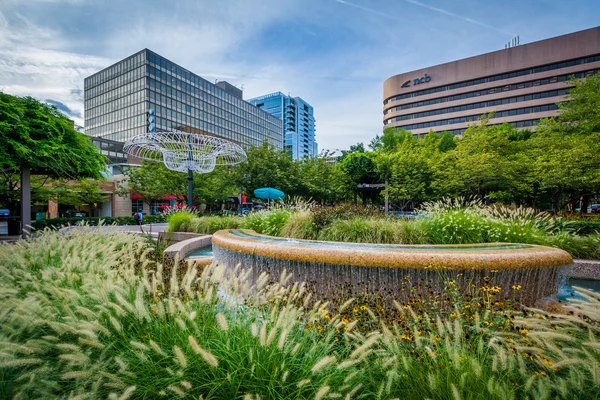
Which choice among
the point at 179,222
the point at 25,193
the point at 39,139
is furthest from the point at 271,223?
the point at 25,193

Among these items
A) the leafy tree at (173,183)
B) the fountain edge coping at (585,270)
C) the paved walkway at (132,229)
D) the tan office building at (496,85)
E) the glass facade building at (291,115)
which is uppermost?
the glass facade building at (291,115)

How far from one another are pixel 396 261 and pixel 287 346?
10.3 feet

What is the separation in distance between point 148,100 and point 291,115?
8778 centimetres

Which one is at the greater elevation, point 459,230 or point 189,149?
point 189,149

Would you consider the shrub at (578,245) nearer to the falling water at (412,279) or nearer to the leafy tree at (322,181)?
the falling water at (412,279)

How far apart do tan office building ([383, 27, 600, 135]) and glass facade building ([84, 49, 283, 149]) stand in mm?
50096

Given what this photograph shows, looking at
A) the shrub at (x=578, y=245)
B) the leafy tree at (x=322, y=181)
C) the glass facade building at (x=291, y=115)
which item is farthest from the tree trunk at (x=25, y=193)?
the glass facade building at (x=291, y=115)

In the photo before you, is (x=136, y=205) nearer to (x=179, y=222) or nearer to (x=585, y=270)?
(x=179, y=222)

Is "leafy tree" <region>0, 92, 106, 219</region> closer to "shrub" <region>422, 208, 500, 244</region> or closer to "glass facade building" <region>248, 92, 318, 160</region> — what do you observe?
"shrub" <region>422, 208, 500, 244</region>

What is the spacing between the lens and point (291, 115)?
147 metres

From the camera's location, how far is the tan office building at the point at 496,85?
Answer: 2122 inches

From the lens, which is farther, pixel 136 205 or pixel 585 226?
pixel 136 205

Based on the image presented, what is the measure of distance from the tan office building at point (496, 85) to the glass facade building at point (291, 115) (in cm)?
7071

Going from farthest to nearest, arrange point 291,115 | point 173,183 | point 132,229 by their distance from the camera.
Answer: point 291,115
point 173,183
point 132,229
